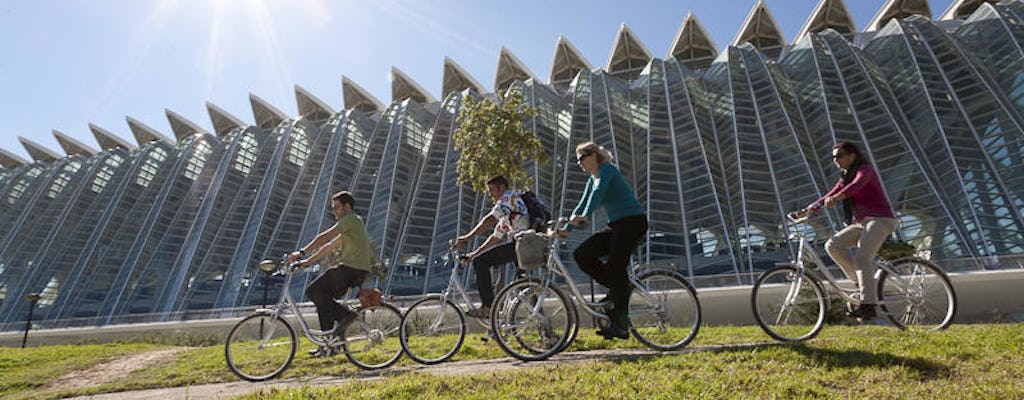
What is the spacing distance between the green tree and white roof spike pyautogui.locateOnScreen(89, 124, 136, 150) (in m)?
66.7

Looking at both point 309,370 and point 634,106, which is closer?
point 309,370

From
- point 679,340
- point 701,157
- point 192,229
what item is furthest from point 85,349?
point 192,229

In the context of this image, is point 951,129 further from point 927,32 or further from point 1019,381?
point 1019,381

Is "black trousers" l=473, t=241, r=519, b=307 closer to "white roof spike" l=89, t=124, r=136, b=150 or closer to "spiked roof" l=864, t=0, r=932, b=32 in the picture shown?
"spiked roof" l=864, t=0, r=932, b=32

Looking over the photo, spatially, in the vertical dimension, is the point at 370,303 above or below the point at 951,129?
below

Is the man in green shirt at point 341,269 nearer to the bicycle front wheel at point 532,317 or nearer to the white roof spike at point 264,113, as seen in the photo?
the bicycle front wheel at point 532,317

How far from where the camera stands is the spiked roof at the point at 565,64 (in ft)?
186

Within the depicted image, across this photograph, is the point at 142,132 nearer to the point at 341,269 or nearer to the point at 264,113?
the point at 264,113

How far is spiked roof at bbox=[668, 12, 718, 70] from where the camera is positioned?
55.3 m

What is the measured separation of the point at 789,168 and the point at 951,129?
782 centimetres

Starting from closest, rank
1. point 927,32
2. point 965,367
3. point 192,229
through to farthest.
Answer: point 965,367 → point 927,32 → point 192,229

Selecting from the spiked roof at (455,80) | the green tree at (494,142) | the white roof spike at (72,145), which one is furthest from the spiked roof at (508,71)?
the white roof spike at (72,145)

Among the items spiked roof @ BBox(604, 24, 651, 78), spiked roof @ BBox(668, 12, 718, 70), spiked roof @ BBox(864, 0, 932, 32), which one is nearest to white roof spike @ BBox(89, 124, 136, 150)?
spiked roof @ BBox(604, 24, 651, 78)

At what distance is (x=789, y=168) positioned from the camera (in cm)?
2928
